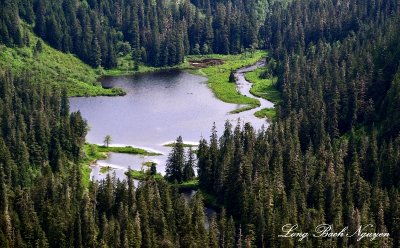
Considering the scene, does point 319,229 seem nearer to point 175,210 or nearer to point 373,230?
point 373,230

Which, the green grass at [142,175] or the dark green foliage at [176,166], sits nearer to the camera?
the green grass at [142,175]

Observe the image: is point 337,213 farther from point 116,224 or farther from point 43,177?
point 43,177

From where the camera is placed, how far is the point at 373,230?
151500mm

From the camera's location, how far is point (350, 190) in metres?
168

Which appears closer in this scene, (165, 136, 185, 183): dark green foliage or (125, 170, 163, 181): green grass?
(125, 170, 163, 181): green grass

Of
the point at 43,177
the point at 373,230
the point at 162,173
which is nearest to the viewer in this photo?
the point at 373,230

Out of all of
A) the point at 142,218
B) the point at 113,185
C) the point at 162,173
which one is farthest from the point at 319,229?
the point at 162,173

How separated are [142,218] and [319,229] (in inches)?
1340

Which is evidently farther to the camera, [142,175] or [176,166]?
[142,175]

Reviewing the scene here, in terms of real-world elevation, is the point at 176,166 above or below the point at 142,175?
above

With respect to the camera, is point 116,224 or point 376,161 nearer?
point 116,224

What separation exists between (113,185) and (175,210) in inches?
616

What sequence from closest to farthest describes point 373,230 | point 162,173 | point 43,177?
point 373,230 → point 43,177 → point 162,173

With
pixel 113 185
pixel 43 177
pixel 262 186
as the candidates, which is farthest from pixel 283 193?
pixel 43 177
